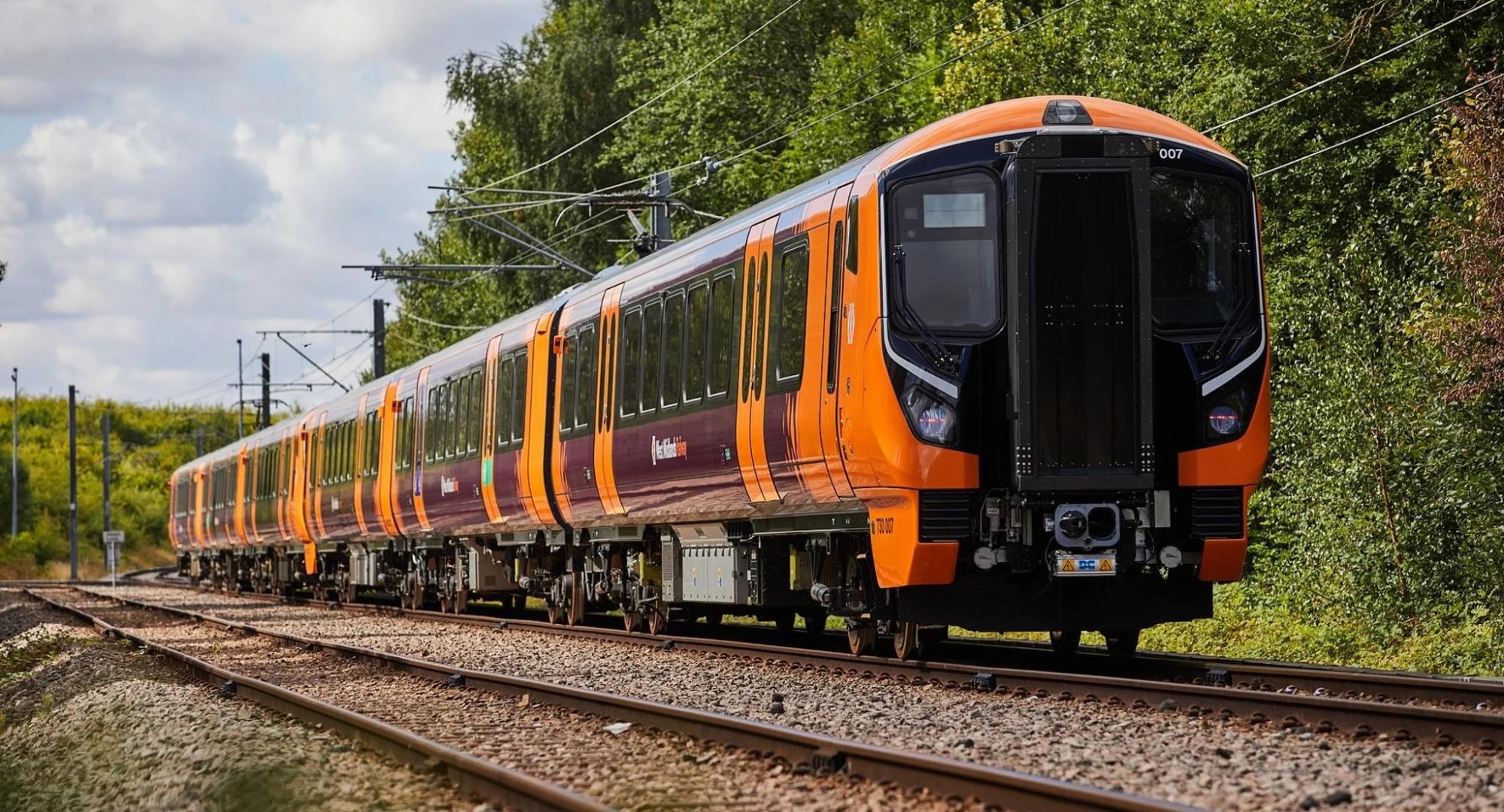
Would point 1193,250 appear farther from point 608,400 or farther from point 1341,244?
point 1341,244

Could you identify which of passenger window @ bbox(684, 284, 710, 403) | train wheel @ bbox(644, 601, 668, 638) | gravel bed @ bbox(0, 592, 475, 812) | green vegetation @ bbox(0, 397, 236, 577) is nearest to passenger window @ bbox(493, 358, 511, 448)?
train wheel @ bbox(644, 601, 668, 638)

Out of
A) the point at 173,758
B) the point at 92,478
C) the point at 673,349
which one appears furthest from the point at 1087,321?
the point at 92,478

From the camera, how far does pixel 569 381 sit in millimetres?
19234

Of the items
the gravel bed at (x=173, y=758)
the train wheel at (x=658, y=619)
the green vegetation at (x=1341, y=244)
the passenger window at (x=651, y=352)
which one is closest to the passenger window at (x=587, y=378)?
the passenger window at (x=651, y=352)

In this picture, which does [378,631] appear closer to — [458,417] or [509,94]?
[458,417]

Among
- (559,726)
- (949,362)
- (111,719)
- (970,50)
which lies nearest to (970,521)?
(949,362)

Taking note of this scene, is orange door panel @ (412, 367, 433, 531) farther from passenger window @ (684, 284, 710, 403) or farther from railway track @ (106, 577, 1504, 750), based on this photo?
railway track @ (106, 577, 1504, 750)

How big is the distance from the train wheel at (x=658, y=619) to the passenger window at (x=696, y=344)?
9.64 feet

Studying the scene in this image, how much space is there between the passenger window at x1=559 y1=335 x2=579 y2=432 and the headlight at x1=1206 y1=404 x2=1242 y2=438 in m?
→ 8.51

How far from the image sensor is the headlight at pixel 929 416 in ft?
37.5

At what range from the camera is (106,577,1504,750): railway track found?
8695 millimetres

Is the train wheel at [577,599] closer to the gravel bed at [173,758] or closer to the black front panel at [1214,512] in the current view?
the gravel bed at [173,758]

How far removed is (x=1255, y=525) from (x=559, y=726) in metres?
14.8

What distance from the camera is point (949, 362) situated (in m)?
11.5
